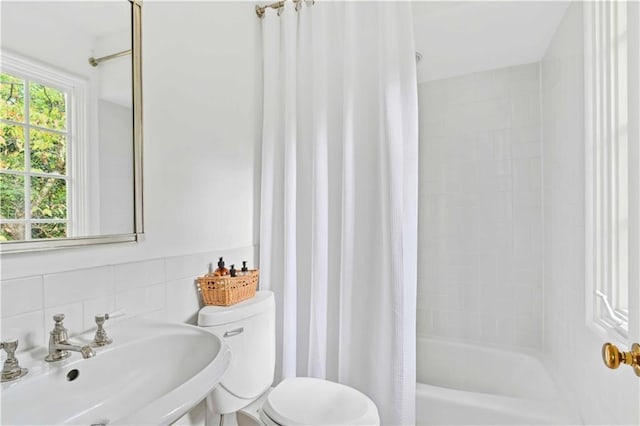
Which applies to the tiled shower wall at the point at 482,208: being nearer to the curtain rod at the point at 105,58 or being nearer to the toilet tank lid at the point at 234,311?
the toilet tank lid at the point at 234,311

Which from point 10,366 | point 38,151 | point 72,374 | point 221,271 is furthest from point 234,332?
point 38,151

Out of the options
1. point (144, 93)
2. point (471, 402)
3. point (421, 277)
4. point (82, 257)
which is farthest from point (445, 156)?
point (82, 257)

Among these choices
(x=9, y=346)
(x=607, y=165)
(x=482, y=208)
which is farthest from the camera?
(x=482, y=208)

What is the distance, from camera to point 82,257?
3.47ft

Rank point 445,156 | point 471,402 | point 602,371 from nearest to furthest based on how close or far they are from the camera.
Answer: point 602,371, point 471,402, point 445,156

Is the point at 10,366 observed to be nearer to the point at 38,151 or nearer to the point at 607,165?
the point at 38,151

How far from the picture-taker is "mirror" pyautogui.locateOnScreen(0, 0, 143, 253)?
2.99 feet

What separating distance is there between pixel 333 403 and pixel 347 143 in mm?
1084

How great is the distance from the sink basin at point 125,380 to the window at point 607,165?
1219 millimetres

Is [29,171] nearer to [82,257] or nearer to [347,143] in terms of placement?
[82,257]


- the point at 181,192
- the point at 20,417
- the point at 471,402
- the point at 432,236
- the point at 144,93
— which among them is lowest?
the point at 471,402

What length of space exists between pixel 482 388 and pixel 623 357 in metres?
1.70

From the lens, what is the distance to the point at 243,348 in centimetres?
136

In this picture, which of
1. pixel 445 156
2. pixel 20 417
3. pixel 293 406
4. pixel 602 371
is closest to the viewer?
pixel 20 417
